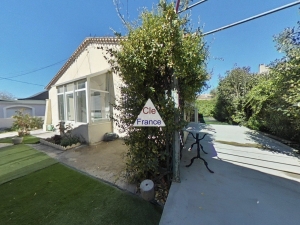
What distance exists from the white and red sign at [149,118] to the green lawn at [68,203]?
69.8 inches

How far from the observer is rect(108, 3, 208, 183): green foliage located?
2875mm

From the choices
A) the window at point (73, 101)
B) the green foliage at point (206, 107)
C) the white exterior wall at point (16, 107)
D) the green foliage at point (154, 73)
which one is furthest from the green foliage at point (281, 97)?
the white exterior wall at point (16, 107)

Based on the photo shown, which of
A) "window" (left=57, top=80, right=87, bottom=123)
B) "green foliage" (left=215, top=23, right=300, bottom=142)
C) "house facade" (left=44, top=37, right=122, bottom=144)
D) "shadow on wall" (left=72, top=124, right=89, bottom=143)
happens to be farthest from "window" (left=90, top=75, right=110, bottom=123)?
"green foliage" (left=215, top=23, right=300, bottom=142)

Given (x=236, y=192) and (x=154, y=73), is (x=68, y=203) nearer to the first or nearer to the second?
(x=154, y=73)

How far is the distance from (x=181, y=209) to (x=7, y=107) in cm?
2641

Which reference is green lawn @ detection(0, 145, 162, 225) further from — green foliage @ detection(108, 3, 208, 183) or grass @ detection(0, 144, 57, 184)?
green foliage @ detection(108, 3, 208, 183)

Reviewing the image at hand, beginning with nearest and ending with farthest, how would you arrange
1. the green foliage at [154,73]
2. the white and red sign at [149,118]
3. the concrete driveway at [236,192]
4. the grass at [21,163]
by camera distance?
the concrete driveway at [236,192] < the green foliage at [154,73] < the white and red sign at [149,118] < the grass at [21,163]

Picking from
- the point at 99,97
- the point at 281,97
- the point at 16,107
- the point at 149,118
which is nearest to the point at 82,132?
the point at 99,97

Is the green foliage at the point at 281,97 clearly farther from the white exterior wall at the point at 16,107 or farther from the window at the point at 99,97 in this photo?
the white exterior wall at the point at 16,107

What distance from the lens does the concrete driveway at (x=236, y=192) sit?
2373 millimetres

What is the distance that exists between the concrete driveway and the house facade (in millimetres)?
5173

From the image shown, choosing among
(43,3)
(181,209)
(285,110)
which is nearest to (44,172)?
(181,209)

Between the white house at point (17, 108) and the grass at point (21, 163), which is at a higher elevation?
the white house at point (17, 108)

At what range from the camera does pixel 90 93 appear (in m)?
8.00
